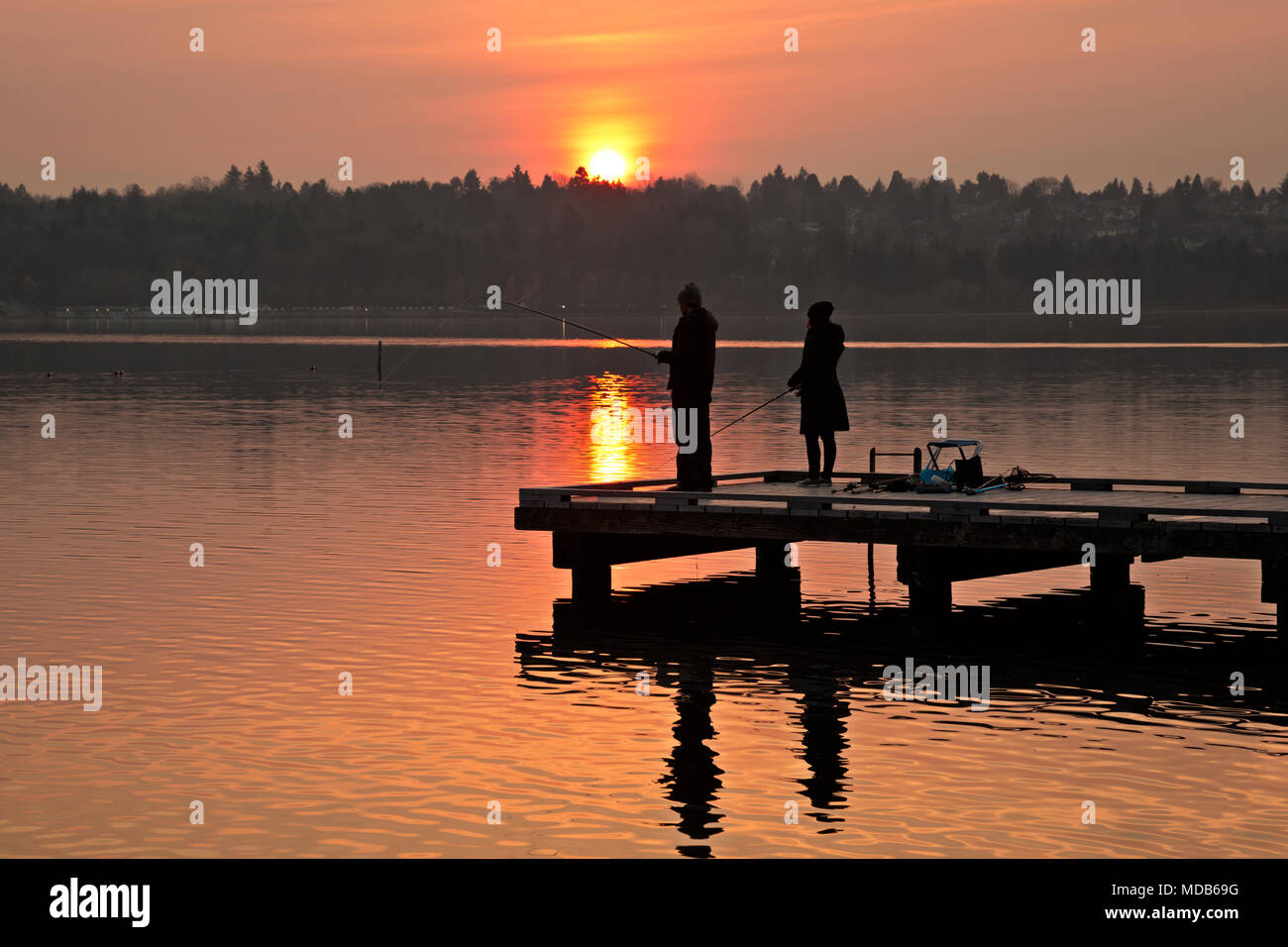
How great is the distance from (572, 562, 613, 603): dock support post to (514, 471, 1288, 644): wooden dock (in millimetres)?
16

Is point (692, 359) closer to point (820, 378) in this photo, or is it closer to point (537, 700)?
point (820, 378)

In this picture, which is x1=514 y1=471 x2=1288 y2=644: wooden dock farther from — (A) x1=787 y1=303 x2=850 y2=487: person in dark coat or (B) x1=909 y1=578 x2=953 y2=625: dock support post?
(A) x1=787 y1=303 x2=850 y2=487: person in dark coat

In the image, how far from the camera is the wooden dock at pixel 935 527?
18.3 metres

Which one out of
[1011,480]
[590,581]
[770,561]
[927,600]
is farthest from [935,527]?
[590,581]

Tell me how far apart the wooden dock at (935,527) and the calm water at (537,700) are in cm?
54

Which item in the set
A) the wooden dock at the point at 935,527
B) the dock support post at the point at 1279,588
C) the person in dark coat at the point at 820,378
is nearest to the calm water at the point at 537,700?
the dock support post at the point at 1279,588

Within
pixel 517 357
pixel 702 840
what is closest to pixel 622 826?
pixel 702 840

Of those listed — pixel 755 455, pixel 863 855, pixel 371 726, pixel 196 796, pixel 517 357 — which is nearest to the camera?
pixel 863 855

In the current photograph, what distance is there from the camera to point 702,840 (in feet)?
38.0

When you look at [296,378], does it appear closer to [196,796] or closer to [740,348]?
[740,348]

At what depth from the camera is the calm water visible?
467 inches

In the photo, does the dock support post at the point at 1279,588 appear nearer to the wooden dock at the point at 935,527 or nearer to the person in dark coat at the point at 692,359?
the wooden dock at the point at 935,527
